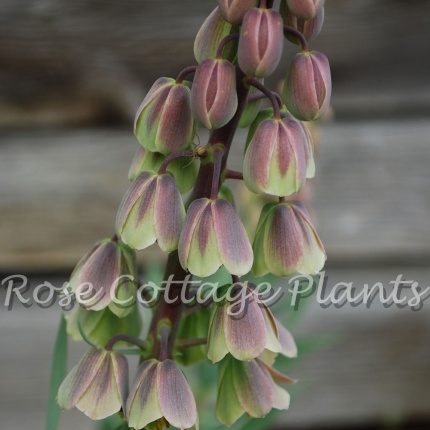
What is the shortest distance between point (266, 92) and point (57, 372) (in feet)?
1.05

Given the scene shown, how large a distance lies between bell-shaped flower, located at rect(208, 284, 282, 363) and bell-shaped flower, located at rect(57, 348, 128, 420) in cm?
8

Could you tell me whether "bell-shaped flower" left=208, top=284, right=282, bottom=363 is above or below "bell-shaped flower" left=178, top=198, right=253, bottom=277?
below

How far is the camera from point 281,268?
0.54 m

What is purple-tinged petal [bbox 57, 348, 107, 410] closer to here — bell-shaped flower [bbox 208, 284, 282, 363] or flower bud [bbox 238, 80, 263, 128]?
bell-shaped flower [bbox 208, 284, 282, 363]

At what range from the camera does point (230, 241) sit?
0.52m

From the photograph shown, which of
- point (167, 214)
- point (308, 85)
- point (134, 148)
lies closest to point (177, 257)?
point (167, 214)

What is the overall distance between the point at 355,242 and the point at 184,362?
0.80 meters

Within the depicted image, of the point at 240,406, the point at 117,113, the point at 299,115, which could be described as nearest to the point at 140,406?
the point at 240,406

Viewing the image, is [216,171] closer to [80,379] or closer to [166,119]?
[166,119]

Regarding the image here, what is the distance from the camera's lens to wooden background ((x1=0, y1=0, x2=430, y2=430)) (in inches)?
46.9

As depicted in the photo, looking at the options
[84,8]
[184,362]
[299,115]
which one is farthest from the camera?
[84,8]

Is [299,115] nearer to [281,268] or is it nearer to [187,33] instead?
[281,268]

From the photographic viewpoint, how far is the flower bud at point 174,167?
562 mm

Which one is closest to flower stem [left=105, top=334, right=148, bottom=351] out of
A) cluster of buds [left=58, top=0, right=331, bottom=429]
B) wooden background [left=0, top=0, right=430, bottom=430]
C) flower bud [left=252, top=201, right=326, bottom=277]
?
cluster of buds [left=58, top=0, right=331, bottom=429]
